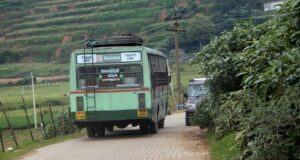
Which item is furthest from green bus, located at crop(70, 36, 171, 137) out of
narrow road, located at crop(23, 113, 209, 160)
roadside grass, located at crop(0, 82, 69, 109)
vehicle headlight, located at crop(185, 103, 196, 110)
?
roadside grass, located at crop(0, 82, 69, 109)

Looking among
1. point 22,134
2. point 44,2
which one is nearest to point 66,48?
point 44,2

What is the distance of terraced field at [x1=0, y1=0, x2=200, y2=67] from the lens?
244 ft

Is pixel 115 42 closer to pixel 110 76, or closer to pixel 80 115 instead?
pixel 110 76

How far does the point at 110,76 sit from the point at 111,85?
297mm

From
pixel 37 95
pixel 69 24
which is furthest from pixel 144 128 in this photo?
pixel 69 24

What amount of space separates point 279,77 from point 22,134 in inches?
1138

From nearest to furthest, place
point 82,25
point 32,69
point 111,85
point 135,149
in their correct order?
point 135,149 → point 111,85 → point 32,69 → point 82,25

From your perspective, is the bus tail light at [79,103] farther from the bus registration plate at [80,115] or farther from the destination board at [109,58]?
the destination board at [109,58]

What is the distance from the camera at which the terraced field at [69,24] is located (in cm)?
7431

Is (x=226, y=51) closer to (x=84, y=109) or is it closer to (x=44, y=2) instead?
(x=84, y=109)

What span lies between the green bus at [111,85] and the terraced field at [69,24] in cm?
4598

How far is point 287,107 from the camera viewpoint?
697 cm

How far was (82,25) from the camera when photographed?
79.9m

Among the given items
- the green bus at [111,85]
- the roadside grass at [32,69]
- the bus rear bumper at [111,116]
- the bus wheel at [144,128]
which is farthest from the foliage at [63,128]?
the roadside grass at [32,69]
